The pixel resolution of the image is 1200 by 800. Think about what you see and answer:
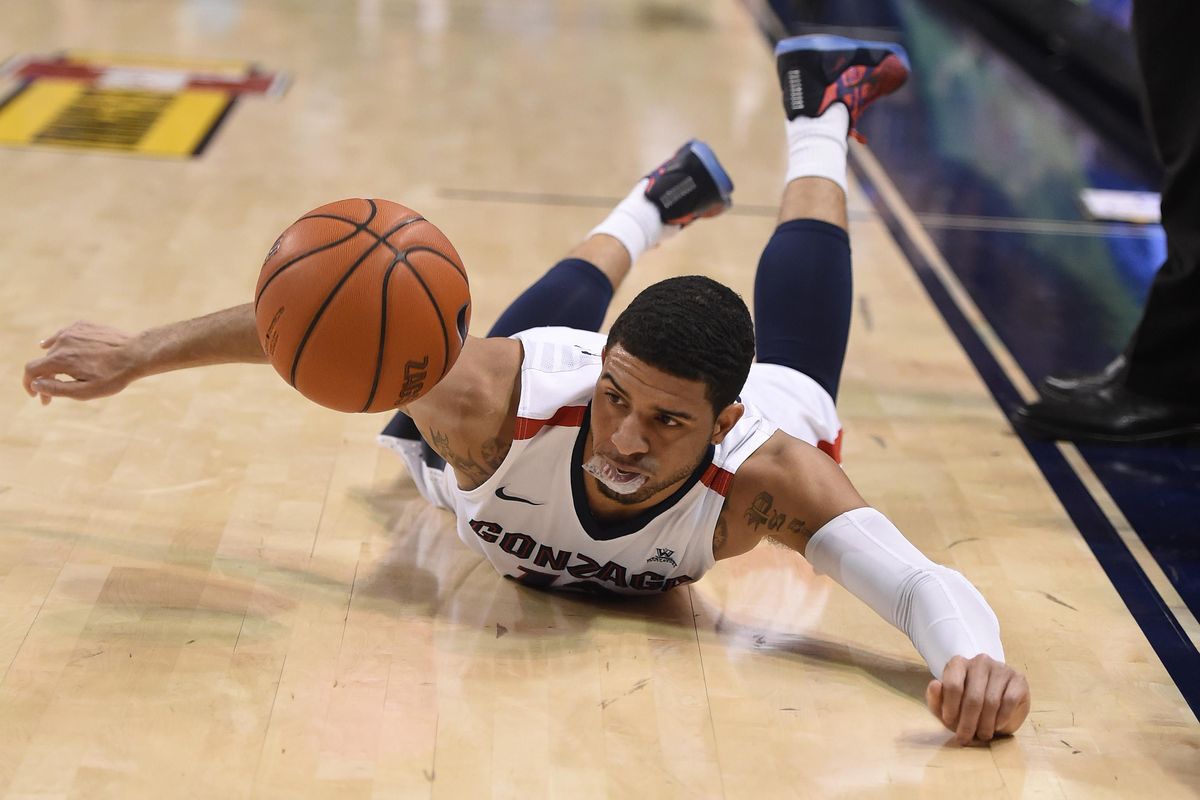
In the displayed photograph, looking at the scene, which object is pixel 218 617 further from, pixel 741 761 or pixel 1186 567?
pixel 1186 567

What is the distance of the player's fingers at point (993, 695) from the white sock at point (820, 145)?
1537mm

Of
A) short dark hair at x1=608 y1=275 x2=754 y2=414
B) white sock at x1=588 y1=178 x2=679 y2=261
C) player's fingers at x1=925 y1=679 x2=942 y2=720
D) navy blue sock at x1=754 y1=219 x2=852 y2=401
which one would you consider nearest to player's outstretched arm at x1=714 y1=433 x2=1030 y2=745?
player's fingers at x1=925 y1=679 x2=942 y2=720

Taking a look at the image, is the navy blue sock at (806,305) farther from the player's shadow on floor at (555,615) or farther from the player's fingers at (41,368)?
the player's fingers at (41,368)

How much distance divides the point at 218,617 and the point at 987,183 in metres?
4.28

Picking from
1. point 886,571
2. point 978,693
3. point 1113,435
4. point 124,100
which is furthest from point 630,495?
point 124,100

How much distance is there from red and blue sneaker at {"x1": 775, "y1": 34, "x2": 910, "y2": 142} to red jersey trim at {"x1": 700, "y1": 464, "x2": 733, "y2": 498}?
155 cm

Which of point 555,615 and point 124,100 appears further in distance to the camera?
point 124,100

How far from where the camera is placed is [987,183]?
580 cm

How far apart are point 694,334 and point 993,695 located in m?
0.81

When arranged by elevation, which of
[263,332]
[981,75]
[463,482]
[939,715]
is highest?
[263,332]

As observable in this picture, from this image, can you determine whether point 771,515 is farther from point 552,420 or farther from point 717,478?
point 552,420

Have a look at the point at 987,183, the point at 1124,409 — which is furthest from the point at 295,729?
the point at 987,183

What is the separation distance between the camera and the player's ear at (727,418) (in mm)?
2297

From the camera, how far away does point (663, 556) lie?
2531 millimetres
